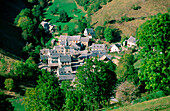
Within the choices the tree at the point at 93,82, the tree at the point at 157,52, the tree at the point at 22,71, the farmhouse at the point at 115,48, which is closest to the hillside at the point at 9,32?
the tree at the point at 22,71

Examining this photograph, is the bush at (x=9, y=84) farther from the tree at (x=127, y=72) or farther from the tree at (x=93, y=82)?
the tree at (x=93, y=82)

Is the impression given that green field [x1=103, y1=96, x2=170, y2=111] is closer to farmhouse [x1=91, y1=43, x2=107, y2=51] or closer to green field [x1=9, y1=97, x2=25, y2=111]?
green field [x1=9, y1=97, x2=25, y2=111]

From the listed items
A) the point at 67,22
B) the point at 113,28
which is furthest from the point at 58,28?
the point at 113,28

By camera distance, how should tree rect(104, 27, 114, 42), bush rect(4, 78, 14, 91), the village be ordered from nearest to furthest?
bush rect(4, 78, 14, 91) < the village < tree rect(104, 27, 114, 42)

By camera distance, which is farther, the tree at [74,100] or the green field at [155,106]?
the tree at [74,100]

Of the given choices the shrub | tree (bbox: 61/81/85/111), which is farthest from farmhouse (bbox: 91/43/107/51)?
tree (bbox: 61/81/85/111)

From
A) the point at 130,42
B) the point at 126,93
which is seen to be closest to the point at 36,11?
the point at 130,42
